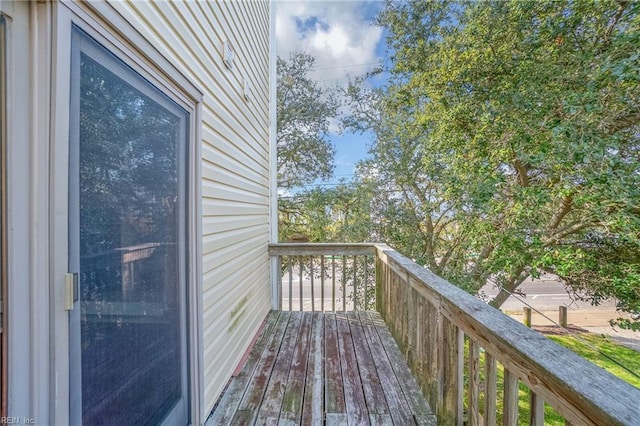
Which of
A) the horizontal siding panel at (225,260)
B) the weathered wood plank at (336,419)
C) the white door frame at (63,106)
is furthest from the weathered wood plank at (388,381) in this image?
the white door frame at (63,106)

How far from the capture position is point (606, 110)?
362cm

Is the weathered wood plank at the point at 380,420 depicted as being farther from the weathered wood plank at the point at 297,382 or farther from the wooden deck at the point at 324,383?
the weathered wood plank at the point at 297,382

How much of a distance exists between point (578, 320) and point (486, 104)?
864cm

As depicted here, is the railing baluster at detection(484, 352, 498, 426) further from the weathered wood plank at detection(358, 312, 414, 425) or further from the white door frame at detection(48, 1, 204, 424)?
the white door frame at detection(48, 1, 204, 424)

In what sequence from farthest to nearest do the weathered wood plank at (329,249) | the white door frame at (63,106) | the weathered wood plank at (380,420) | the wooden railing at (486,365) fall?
the weathered wood plank at (329,249) → the weathered wood plank at (380,420) → the white door frame at (63,106) → the wooden railing at (486,365)

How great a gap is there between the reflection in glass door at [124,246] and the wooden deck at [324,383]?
52cm

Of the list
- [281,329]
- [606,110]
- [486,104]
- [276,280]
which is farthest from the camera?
[486,104]

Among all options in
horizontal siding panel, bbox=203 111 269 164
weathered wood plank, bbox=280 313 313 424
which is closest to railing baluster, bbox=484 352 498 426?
weathered wood plank, bbox=280 313 313 424

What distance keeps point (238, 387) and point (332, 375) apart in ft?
2.22

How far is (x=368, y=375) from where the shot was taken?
2146 millimetres

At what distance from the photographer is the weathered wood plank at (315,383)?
5.65 feet

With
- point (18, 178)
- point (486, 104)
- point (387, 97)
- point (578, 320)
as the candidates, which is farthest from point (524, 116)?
point (578, 320)

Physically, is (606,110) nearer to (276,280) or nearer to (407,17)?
(407,17)

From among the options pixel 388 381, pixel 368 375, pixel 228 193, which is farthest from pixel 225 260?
pixel 388 381
